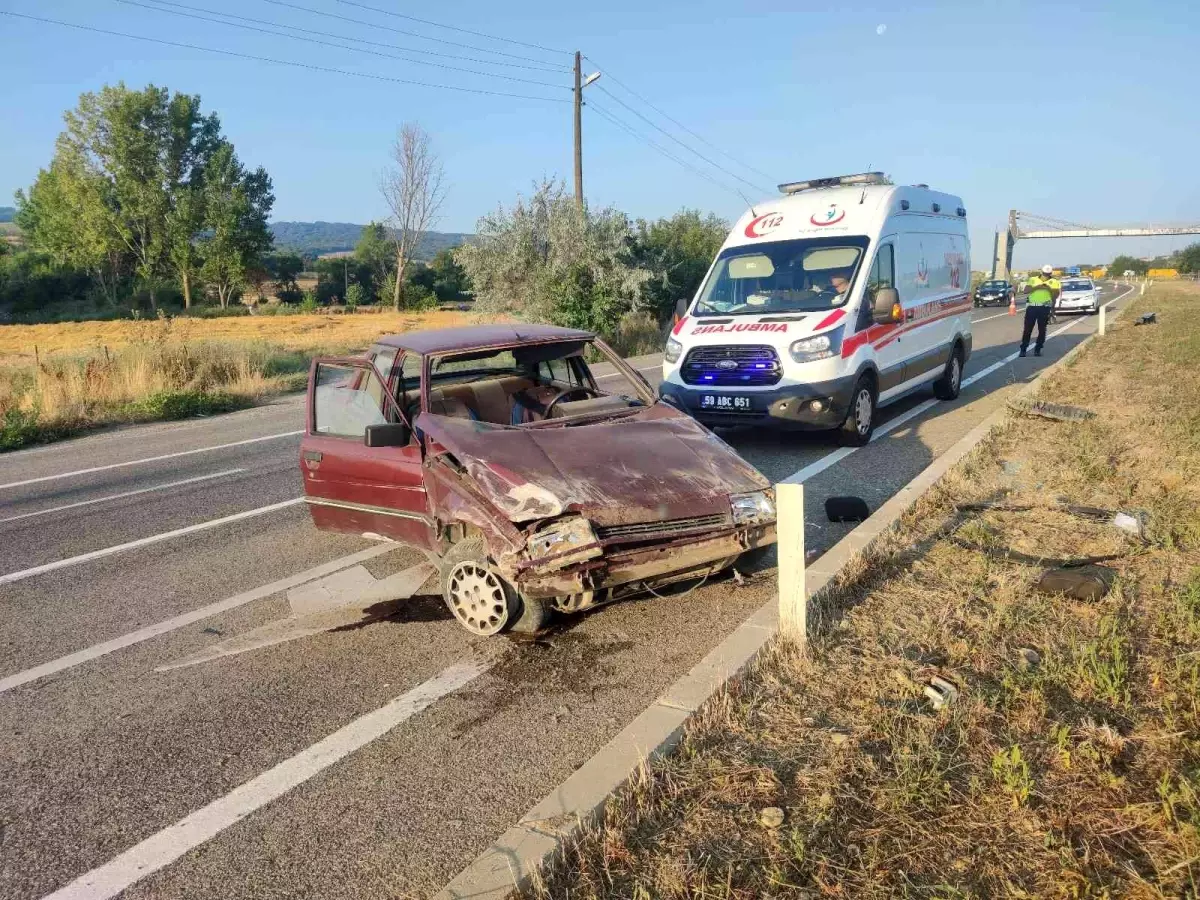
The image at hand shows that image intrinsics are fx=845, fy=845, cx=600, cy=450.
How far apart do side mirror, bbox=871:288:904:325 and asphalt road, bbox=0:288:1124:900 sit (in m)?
2.55

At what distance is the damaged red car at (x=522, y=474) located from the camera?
4070mm

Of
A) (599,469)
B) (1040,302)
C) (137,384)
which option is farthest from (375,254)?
(599,469)

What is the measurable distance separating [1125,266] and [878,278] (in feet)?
561

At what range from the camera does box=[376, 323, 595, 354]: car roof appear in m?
5.49

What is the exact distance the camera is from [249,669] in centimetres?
420

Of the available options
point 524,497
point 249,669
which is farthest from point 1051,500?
point 249,669

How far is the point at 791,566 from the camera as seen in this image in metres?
3.79

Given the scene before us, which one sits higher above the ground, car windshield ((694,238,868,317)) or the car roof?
car windshield ((694,238,868,317))

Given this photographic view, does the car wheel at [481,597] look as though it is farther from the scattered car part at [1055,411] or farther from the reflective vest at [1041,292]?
the reflective vest at [1041,292]

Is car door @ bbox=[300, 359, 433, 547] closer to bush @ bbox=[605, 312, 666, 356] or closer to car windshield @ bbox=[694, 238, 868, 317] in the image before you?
car windshield @ bbox=[694, 238, 868, 317]

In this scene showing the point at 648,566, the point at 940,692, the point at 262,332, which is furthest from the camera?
the point at 262,332

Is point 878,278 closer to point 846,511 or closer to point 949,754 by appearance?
point 846,511

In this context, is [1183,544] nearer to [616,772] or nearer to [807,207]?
[616,772]

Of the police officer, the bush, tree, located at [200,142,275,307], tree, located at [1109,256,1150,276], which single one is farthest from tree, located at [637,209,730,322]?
tree, located at [1109,256,1150,276]
